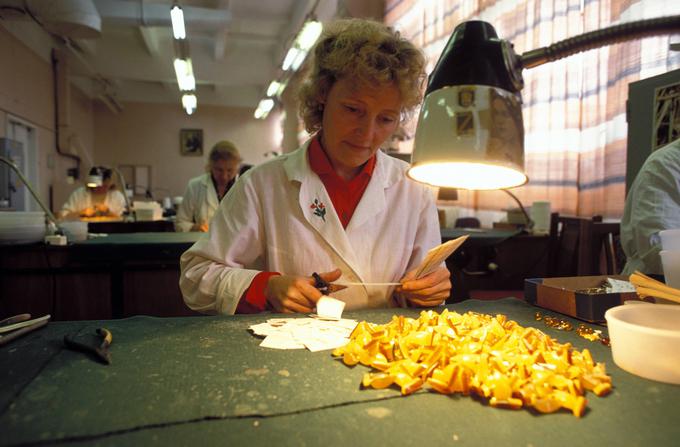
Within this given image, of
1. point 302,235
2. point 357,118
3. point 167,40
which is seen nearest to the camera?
point 357,118

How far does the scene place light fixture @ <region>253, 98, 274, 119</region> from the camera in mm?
9349

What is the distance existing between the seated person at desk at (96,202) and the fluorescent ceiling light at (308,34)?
2952 mm

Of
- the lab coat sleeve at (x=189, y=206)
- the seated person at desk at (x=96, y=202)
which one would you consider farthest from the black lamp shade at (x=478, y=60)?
the seated person at desk at (x=96, y=202)

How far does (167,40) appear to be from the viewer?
8180 mm

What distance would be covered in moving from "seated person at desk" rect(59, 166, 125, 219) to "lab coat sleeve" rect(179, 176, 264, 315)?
4.79 metres

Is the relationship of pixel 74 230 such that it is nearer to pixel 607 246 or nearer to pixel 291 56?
pixel 607 246

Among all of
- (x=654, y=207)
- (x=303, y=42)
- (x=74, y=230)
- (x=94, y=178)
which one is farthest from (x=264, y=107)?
(x=654, y=207)

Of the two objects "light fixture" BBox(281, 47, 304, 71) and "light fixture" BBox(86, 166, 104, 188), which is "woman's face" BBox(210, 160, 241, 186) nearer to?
"light fixture" BBox(86, 166, 104, 188)

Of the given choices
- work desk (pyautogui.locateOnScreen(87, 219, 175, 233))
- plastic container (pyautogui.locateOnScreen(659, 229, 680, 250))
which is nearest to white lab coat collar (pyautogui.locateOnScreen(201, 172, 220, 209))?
work desk (pyautogui.locateOnScreen(87, 219, 175, 233))

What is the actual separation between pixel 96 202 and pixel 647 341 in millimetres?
6694

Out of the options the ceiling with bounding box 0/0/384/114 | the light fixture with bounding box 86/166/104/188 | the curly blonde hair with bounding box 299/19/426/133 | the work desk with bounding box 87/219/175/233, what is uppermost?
the ceiling with bounding box 0/0/384/114

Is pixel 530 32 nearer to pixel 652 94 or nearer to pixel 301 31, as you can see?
pixel 652 94

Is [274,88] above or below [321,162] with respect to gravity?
above

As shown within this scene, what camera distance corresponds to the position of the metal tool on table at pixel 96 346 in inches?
33.6
